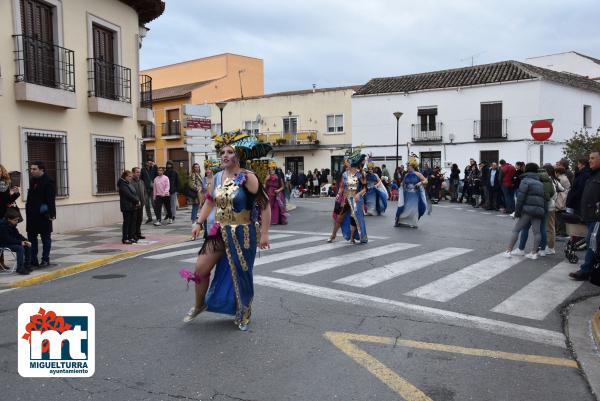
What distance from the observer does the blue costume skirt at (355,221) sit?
36.8 ft

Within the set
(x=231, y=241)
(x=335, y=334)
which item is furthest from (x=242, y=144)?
(x=335, y=334)

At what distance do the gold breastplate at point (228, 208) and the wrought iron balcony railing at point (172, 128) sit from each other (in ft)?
124

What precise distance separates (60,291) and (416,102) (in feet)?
103

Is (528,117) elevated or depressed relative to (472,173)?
elevated

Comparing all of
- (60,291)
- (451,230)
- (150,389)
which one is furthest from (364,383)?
(451,230)

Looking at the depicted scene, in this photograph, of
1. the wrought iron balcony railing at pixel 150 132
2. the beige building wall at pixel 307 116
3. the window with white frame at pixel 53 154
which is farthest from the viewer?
the wrought iron balcony railing at pixel 150 132

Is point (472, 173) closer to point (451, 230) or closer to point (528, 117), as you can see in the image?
point (451, 230)

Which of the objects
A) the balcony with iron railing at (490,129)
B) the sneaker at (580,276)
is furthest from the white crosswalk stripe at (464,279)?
the balcony with iron railing at (490,129)

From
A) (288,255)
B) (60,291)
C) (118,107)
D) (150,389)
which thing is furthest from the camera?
(118,107)

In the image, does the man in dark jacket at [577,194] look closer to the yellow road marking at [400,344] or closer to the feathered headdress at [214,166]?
the yellow road marking at [400,344]

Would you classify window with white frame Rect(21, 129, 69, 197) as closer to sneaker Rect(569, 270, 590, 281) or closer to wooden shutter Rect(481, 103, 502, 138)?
sneaker Rect(569, 270, 590, 281)

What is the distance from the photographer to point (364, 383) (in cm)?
412

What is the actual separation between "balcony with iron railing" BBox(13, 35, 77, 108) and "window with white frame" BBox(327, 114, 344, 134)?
2705 cm

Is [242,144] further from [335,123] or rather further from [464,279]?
[335,123]
